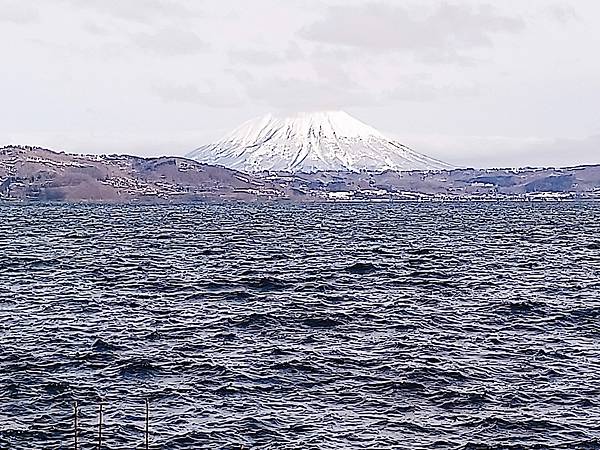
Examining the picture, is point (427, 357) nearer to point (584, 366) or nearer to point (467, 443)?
point (584, 366)

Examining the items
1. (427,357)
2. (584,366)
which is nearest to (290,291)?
(427,357)

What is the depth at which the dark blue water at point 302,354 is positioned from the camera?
87.7 feet

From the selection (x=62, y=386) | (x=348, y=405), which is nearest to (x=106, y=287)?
(x=62, y=386)

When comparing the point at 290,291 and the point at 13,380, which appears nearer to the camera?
the point at 13,380

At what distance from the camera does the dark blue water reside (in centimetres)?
2672

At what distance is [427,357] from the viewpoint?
3559 cm

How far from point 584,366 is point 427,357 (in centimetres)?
638

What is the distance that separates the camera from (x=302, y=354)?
118ft

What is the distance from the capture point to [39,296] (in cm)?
5062

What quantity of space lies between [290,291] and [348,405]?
80.6ft

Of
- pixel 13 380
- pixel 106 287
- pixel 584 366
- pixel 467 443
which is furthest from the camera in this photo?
pixel 106 287

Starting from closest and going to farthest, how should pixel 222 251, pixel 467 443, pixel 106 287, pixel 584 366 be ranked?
pixel 467 443
pixel 584 366
pixel 106 287
pixel 222 251

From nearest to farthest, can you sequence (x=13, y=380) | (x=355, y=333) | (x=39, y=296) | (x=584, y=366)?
(x=13, y=380), (x=584, y=366), (x=355, y=333), (x=39, y=296)

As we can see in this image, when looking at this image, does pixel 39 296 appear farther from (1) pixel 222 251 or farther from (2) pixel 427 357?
(1) pixel 222 251
